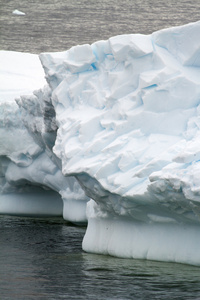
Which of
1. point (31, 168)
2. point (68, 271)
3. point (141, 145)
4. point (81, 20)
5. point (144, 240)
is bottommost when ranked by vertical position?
point (31, 168)

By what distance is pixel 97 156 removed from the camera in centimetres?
733

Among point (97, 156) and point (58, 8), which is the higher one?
point (58, 8)

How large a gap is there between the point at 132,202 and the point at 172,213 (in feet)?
1.51

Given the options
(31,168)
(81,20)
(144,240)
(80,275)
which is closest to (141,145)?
(144,240)

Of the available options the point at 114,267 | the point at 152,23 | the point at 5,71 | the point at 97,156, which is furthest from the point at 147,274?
the point at 152,23

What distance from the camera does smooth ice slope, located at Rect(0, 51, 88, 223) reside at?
1079 centimetres

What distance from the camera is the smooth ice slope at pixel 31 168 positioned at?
10789mm

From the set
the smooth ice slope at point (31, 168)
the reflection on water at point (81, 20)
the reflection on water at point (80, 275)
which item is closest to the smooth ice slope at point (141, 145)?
the reflection on water at point (80, 275)

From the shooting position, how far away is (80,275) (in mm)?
6430

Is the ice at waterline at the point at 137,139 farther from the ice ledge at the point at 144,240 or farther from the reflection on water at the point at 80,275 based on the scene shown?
the reflection on water at the point at 80,275

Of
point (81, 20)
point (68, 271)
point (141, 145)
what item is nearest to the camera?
point (68, 271)

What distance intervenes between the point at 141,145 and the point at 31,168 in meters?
5.33

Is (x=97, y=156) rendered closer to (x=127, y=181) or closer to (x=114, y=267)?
(x=127, y=181)

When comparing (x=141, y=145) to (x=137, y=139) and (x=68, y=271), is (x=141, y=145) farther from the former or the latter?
(x=68, y=271)
